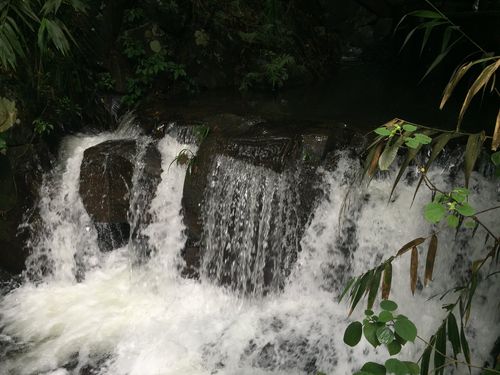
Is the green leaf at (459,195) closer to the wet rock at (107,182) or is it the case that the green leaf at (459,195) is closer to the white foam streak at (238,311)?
the white foam streak at (238,311)

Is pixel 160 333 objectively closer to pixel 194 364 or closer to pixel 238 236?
pixel 194 364

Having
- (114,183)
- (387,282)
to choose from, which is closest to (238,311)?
(114,183)

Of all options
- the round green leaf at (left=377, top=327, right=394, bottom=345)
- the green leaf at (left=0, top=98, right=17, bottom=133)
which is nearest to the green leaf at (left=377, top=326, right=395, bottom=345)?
the round green leaf at (left=377, top=327, right=394, bottom=345)

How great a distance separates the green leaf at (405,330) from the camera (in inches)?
65.9

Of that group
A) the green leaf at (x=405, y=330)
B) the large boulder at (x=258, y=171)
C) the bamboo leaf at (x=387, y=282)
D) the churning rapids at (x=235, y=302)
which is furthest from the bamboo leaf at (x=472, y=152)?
the large boulder at (x=258, y=171)

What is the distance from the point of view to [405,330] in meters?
1.69

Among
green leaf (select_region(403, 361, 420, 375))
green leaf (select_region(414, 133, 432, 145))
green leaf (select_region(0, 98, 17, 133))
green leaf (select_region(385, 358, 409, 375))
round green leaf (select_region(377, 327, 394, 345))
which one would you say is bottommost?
green leaf (select_region(403, 361, 420, 375))

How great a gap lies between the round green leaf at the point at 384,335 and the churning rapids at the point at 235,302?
218cm

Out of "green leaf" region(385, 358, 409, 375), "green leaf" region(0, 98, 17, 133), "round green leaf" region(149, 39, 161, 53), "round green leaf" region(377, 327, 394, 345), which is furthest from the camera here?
"round green leaf" region(149, 39, 161, 53)

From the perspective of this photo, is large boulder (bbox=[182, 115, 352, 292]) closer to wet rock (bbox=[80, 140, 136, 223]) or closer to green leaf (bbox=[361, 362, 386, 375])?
wet rock (bbox=[80, 140, 136, 223])

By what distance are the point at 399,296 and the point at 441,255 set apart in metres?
0.49

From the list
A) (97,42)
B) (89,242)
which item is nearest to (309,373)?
(89,242)

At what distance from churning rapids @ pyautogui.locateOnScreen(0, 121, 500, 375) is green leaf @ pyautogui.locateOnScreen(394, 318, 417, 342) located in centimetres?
219

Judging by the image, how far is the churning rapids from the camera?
12.4ft
